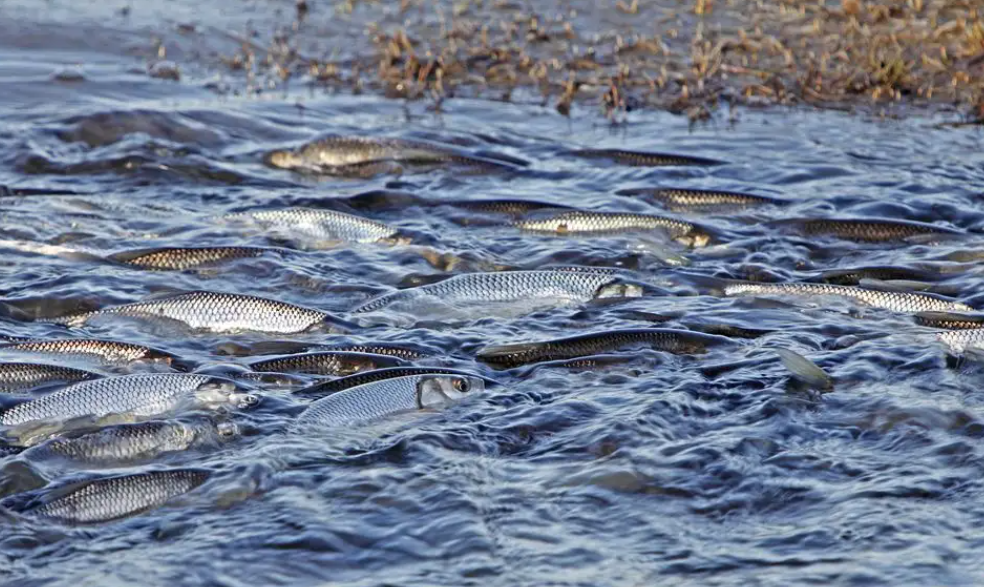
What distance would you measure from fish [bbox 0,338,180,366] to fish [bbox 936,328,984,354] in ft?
11.9


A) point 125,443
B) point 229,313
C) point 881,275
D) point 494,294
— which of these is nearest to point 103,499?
point 125,443

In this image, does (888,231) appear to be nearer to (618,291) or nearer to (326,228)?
(618,291)

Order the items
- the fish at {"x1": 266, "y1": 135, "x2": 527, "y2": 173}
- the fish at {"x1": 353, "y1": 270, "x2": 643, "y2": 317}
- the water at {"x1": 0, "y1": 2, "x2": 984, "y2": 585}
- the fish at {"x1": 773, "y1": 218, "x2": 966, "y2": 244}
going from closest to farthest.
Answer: the water at {"x1": 0, "y1": 2, "x2": 984, "y2": 585}, the fish at {"x1": 353, "y1": 270, "x2": 643, "y2": 317}, the fish at {"x1": 773, "y1": 218, "x2": 966, "y2": 244}, the fish at {"x1": 266, "y1": 135, "x2": 527, "y2": 173}

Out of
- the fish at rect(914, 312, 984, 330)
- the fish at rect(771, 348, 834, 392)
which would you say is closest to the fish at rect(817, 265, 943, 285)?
the fish at rect(914, 312, 984, 330)

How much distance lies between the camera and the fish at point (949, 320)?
716cm

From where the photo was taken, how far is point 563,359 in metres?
6.76

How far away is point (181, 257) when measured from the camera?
8.37m

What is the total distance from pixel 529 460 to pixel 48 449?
187 cm

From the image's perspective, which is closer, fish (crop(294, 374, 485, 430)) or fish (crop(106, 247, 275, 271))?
fish (crop(294, 374, 485, 430))

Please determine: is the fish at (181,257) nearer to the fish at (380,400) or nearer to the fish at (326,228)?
the fish at (326,228)

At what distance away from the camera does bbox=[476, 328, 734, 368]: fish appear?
675 cm

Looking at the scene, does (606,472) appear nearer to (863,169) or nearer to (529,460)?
(529,460)

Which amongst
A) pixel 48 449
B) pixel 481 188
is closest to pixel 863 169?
pixel 481 188

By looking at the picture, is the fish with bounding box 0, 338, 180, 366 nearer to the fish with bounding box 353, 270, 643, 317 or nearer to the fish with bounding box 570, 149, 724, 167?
the fish with bounding box 353, 270, 643, 317
